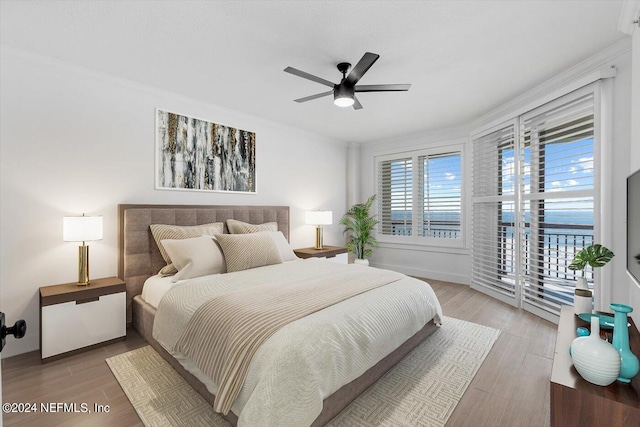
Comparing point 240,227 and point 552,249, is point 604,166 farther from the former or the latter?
point 240,227

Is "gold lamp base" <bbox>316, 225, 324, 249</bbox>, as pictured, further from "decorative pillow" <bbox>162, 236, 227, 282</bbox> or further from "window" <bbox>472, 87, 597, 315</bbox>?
"window" <bbox>472, 87, 597, 315</bbox>

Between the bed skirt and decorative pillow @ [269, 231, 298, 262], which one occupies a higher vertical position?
decorative pillow @ [269, 231, 298, 262]

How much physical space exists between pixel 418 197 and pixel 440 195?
390 millimetres

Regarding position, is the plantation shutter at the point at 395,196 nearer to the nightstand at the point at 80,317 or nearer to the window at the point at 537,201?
the window at the point at 537,201

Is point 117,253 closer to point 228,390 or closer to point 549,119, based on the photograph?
point 228,390

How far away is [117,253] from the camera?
310cm

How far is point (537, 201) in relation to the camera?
346cm

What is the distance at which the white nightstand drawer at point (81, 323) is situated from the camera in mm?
2438

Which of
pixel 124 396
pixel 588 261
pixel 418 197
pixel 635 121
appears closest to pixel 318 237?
pixel 418 197

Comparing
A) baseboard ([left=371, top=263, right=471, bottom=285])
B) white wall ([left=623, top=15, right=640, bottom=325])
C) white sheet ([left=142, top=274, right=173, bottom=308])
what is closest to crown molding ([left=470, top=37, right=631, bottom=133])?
white wall ([left=623, top=15, right=640, bottom=325])

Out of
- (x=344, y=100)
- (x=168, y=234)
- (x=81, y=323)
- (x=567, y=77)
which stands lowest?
(x=81, y=323)

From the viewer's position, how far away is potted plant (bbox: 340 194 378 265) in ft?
18.6

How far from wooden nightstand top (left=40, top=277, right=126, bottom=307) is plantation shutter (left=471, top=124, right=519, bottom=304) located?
441cm

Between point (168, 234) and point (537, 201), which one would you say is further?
point (537, 201)
